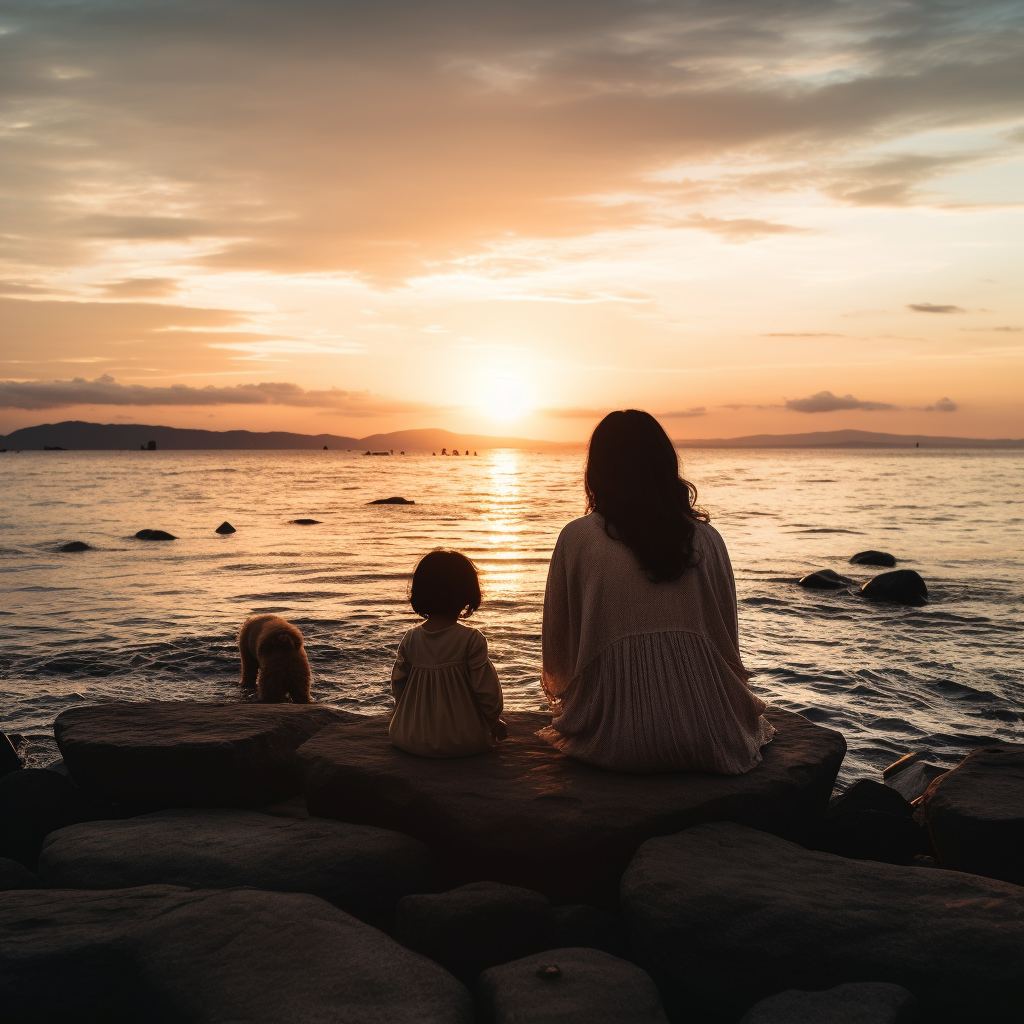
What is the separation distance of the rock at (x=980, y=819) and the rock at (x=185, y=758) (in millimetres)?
3948

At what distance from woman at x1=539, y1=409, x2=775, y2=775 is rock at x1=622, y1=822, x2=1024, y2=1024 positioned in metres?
0.94

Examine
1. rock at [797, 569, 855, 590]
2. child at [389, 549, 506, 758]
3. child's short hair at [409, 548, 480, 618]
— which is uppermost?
child's short hair at [409, 548, 480, 618]

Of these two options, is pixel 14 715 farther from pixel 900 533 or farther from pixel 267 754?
pixel 900 533

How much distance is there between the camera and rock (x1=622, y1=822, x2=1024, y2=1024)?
3072 millimetres

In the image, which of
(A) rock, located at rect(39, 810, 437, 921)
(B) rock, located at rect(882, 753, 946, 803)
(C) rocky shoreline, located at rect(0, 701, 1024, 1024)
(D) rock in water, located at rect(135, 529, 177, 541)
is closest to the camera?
(C) rocky shoreline, located at rect(0, 701, 1024, 1024)

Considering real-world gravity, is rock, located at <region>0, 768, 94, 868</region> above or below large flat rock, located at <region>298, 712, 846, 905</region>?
below

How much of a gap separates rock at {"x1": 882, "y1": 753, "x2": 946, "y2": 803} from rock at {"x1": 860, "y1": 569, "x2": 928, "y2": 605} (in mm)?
7598

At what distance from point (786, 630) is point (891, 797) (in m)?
6.89

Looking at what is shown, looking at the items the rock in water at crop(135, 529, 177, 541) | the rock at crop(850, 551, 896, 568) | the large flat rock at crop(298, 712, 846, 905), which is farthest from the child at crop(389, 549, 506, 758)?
the rock in water at crop(135, 529, 177, 541)

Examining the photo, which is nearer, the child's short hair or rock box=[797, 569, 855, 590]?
the child's short hair

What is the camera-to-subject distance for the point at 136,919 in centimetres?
345

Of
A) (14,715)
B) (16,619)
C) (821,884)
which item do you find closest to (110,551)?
(16,619)

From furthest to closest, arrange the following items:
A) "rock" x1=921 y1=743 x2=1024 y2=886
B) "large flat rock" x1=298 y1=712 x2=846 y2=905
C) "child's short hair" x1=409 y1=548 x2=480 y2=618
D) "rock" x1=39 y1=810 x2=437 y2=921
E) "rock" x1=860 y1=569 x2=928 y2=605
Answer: "rock" x1=860 y1=569 x2=928 y2=605 < "child's short hair" x1=409 y1=548 x2=480 y2=618 < "rock" x1=921 y1=743 x2=1024 y2=886 < "large flat rock" x1=298 y1=712 x2=846 y2=905 < "rock" x1=39 y1=810 x2=437 y2=921

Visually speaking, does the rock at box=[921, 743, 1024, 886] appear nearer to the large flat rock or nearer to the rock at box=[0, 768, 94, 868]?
the large flat rock
